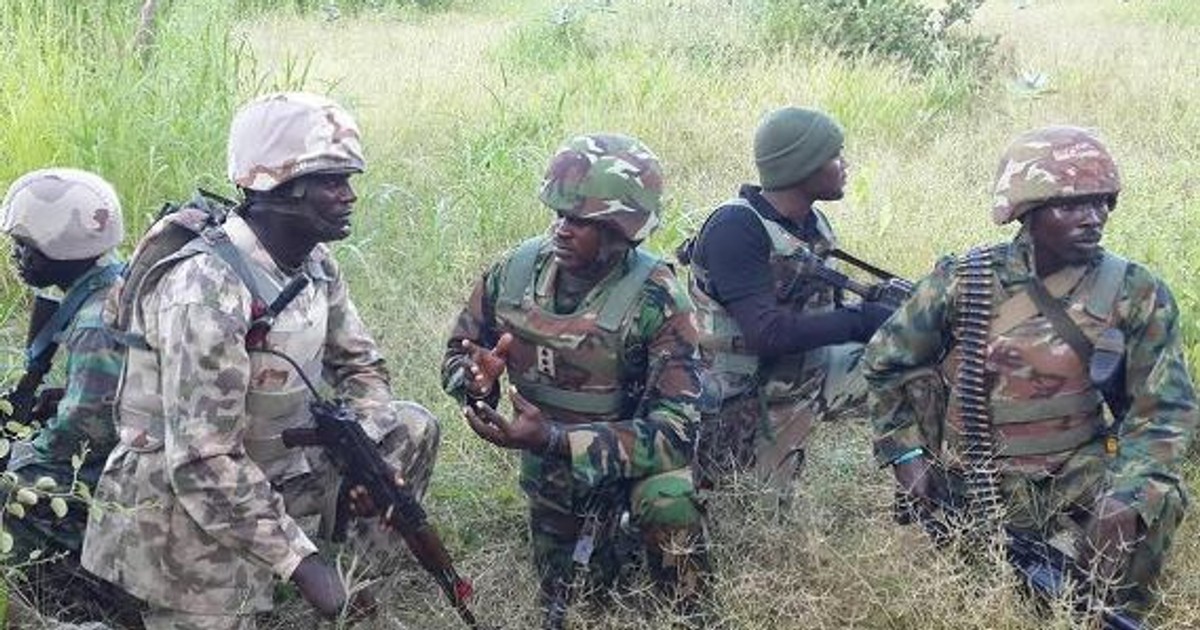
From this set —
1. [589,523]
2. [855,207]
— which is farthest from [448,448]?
[855,207]

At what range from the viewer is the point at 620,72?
830 centimetres

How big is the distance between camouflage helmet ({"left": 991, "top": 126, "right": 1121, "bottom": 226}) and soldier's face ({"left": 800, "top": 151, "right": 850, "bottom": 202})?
80 cm

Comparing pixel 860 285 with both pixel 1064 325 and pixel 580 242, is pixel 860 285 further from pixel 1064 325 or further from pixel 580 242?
pixel 580 242

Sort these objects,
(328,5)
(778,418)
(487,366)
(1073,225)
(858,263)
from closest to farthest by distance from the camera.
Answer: (487,366) < (1073,225) < (858,263) < (778,418) < (328,5)

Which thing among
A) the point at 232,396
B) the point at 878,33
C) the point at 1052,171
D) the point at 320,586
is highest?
the point at 1052,171

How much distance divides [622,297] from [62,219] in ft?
4.88

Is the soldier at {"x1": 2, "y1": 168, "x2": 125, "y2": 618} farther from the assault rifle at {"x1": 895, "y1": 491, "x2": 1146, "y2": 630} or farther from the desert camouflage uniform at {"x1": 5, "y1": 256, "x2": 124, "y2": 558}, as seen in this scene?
the assault rifle at {"x1": 895, "y1": 491, "x2": 1146, "y2": 630}

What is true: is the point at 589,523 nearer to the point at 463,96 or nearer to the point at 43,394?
Result: the point at 43,394

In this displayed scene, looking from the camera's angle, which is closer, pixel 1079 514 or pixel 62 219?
pixel 1079 514

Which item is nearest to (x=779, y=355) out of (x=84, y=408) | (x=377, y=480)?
(x=377, y=480)

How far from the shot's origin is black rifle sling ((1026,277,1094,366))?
3.42 metres

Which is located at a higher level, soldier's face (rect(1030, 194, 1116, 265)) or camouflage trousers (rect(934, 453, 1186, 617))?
soldier's face (rect(1030, 194, 1116, 265))

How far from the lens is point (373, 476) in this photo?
3.29 meters

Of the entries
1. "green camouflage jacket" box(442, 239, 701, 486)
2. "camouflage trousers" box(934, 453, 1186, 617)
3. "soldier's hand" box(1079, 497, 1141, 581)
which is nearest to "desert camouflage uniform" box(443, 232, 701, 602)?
"green camouflage jacket" box(442, 239, 701, 486)
